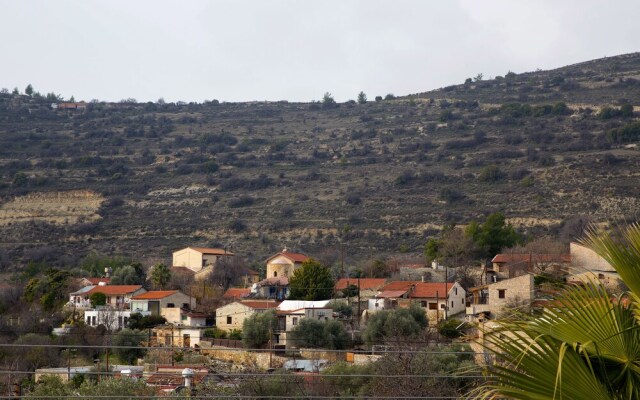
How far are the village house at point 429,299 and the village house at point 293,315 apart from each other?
1.96 metres

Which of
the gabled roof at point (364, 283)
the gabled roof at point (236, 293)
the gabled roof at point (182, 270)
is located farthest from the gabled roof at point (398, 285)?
the gabled roof at point (182, 270)

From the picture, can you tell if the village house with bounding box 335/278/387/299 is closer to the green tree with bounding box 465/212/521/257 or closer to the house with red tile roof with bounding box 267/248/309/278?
the house with red tile roof with bounding box 267/248/309/278

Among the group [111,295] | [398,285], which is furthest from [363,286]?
[111,295]

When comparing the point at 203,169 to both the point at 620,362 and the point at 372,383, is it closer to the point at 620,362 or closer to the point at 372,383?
the point at 372,383

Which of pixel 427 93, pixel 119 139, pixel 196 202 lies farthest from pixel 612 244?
pixel 427 93

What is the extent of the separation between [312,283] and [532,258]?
977 centimetres

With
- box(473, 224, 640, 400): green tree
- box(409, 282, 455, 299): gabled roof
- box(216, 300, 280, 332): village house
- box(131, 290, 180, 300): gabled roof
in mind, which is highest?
box(473, 224, 640, 400): green tree

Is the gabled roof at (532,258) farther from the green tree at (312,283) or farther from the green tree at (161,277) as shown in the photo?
the green tree at (161,277)

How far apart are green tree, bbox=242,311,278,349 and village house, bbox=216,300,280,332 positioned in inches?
93.3

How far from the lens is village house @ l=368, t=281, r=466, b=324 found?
42594 mm

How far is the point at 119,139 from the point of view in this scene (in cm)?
11162

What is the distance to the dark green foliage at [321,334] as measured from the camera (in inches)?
1498

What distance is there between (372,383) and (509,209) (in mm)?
47370

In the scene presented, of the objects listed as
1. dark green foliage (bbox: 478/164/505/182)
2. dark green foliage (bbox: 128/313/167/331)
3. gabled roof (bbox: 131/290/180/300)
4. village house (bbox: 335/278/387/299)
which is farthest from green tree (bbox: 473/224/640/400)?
dark green foliage (bbox: 478/164/505/182)
